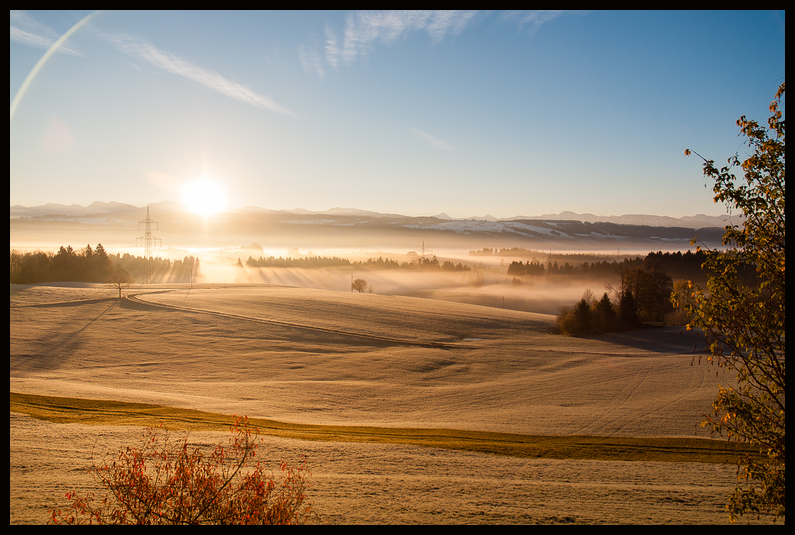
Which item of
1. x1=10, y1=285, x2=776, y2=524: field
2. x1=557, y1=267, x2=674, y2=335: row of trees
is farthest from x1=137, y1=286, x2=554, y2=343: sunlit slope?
x1=557, y1=267, x2=674, y2=335: row of trees

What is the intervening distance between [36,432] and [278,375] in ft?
80.1

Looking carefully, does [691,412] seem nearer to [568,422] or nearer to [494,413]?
[568,422]

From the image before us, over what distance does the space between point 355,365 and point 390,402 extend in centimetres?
1309

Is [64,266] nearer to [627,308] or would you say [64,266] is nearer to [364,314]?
[364,314]

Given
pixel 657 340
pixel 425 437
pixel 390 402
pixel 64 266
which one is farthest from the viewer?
pixel 64 266

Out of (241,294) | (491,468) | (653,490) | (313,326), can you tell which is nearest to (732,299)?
(653,490)

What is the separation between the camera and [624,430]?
2938 cm

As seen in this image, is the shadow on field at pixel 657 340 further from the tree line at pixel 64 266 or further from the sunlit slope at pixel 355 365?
the tree line at pixel 64 266

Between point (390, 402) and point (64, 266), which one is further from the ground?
point (64, 266)

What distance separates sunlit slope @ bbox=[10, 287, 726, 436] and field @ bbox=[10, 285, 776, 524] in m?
0.31

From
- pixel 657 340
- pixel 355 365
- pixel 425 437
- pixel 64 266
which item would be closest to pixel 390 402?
pixel 425 437

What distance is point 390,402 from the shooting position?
36188 millimetres

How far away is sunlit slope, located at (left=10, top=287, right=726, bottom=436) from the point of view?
105 feet

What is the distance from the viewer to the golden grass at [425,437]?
75.2 feet
